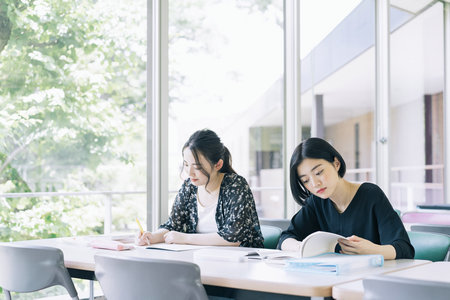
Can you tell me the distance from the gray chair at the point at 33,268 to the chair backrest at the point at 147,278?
327 mm

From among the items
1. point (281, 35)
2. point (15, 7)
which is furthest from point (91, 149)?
point (281, 35)

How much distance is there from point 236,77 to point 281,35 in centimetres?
49

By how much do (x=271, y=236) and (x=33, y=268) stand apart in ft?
4.03

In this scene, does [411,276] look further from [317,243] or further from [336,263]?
[317,243]

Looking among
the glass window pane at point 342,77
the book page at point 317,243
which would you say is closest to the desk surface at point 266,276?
the book page at point 317,243

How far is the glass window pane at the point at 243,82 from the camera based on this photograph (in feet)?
13.3

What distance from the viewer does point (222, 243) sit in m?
2.52

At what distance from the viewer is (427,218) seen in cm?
381

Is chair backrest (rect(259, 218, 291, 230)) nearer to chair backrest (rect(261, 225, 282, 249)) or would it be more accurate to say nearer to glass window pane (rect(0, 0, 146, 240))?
chair backrest (rect(261, 225, 282, 249))

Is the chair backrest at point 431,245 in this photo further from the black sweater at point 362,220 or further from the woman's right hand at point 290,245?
the woman's right hand at point 290,245

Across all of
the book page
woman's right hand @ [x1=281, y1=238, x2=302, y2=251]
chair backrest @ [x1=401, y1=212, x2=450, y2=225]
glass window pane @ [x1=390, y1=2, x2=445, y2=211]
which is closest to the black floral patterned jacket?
woman's right hand @ [x1=281, y1=238, x2=302, y2=251]

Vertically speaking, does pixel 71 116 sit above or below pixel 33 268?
above

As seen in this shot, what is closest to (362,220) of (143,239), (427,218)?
(143,239)

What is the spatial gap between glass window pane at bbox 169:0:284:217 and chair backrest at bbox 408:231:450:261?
195 cm
